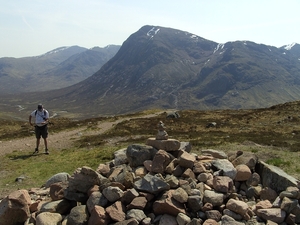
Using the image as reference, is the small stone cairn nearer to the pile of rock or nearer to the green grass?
the pile of rock

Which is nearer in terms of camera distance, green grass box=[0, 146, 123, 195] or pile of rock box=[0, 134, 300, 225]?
pile of rock box=[0, 134, 300, 225]

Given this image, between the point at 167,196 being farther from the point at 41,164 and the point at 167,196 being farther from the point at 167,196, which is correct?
the point at 41,164

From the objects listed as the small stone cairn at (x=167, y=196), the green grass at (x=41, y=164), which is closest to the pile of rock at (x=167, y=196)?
the small stone cairn at (x=167, y=196)

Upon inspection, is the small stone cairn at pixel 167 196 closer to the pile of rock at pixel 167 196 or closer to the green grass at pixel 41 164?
the pile of rock at pixel 167 196

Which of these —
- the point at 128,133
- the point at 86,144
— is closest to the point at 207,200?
the point at 86,144

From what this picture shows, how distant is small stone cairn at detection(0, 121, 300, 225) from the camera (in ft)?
37.0

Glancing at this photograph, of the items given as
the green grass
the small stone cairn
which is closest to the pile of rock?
the small stone cairn

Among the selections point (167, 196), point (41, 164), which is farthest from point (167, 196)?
point (41, 164)

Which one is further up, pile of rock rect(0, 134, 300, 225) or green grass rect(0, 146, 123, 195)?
pile of rock rect(0, 134, 300, 225)

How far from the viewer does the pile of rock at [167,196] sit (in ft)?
37.0

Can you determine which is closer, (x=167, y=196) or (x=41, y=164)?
(x=167, y=196)

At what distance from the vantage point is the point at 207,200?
11.7m

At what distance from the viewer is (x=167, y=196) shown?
38.7 feet

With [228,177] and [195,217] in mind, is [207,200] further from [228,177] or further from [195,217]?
[228,177]
